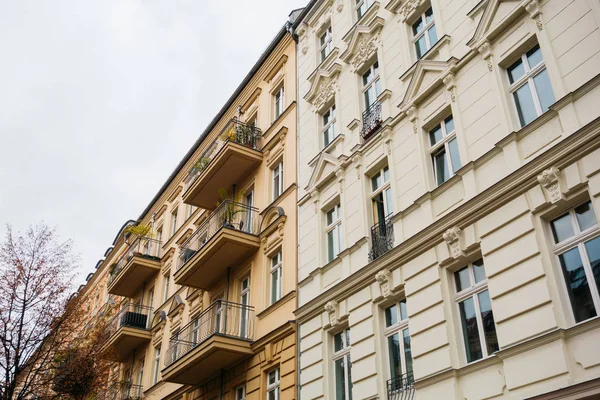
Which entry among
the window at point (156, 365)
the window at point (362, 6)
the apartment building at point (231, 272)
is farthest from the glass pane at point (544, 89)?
the window at point (156, 365)

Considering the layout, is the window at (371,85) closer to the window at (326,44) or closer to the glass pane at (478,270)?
the window at (326,44)

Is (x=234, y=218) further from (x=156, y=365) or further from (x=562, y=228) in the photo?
(x=562, y=228)

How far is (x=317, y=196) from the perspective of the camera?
675 inches

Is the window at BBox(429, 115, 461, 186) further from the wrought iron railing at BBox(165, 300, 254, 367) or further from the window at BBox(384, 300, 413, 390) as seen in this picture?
the wrought iron railing at BBox(165, 300, 254, 367)

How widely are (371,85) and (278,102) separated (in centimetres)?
657

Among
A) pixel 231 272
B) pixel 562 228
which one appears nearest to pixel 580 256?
pixel 562 228

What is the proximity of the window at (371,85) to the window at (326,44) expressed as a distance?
3.03m

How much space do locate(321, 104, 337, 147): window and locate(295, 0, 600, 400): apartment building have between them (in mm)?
164

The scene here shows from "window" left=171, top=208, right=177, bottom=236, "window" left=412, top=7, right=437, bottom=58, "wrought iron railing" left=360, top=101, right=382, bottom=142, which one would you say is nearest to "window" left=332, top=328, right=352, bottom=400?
"wrought iron railing" left=360, top=101, right=382, bottom=142

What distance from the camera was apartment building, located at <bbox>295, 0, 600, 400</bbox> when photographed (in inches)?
374

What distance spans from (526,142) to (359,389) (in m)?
6.12

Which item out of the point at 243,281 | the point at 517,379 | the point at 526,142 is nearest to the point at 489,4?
the point at 526,142

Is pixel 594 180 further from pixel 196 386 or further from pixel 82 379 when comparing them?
pixel 82 379

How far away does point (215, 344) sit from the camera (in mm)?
17172
